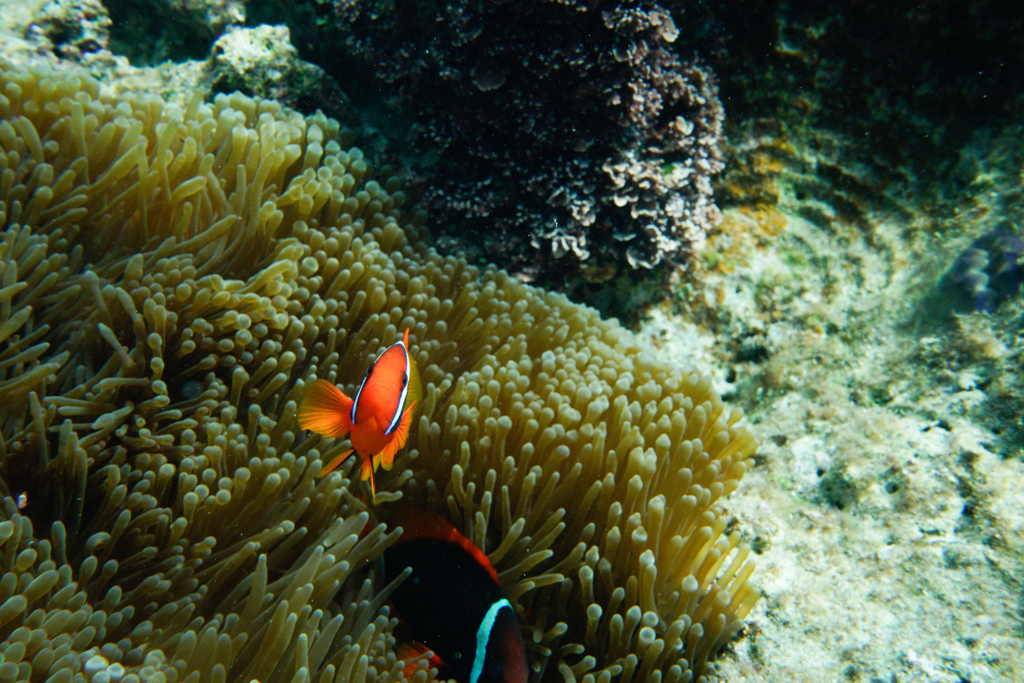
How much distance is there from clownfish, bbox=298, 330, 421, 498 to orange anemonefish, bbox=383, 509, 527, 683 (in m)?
0.30

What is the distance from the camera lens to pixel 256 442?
1701 millimetres

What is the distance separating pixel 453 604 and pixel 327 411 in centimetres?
60

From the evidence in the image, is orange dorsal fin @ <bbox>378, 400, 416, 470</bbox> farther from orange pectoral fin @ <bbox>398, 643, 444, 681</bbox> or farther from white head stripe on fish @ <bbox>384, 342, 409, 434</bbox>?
orange pectoral fin @ <bbox>398, 643, 444, 681</bbox>

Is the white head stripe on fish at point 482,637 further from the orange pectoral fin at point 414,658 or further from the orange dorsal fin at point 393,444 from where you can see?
the orange dorsal fin at point 393,444

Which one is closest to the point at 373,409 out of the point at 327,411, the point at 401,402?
the point at 401,402

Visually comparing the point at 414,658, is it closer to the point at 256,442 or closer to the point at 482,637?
the point at 482,637

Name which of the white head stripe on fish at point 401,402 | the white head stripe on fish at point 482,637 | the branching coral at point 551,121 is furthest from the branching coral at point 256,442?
the branching coral at point 551,121

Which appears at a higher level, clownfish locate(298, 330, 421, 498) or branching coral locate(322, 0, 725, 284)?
branching coral locate(322, 0, 725, 284)

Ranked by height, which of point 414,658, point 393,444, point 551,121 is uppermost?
point 551,121

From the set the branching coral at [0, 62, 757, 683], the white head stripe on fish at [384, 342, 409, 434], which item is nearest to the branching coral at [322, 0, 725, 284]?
the branching coral at [0, 62, 757, 683]

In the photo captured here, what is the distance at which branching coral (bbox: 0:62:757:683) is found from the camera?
138 cm

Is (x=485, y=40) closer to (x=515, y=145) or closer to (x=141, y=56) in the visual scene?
(x=515, y=145)

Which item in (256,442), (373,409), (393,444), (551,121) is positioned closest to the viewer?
(373,409)

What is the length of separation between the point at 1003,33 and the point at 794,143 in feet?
3.95
